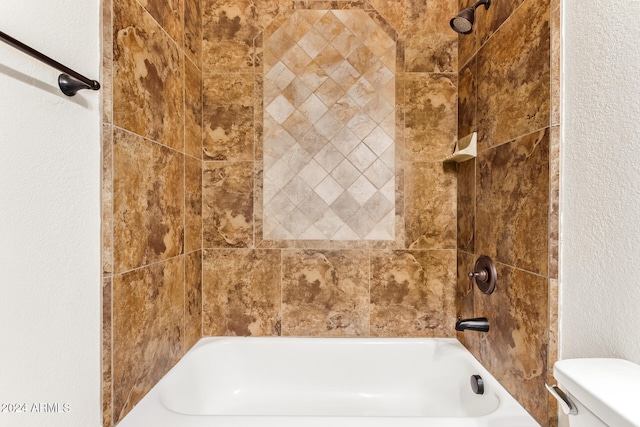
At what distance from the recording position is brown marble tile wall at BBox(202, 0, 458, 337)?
171cm

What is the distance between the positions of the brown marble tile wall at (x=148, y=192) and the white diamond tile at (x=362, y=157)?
0.81 metres

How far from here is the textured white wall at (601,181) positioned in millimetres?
736

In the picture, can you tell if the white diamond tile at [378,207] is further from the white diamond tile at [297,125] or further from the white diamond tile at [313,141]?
the white diamond tile at [297,125]

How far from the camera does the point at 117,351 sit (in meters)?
1.00

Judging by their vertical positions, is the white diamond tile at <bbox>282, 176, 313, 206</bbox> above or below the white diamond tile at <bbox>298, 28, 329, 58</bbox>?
below

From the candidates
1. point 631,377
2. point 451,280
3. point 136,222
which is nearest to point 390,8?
point 451,280

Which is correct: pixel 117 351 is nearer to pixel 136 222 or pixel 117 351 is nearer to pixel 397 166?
pixel 136 222

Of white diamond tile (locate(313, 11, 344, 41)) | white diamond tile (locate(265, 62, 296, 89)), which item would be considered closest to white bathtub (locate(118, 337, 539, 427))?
white diamond tile (locate(265, 62, 296, 89))

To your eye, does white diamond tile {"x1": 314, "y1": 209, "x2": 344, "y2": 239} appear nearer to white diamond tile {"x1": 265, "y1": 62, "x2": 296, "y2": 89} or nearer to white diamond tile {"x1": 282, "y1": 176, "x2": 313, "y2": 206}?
white diamond tile {"x1": 282, "y1": 176, "x2": 313, "y2": 206}

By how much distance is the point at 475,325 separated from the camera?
1.34 metres

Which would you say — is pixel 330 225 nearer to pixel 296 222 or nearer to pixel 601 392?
pixel 296 222
